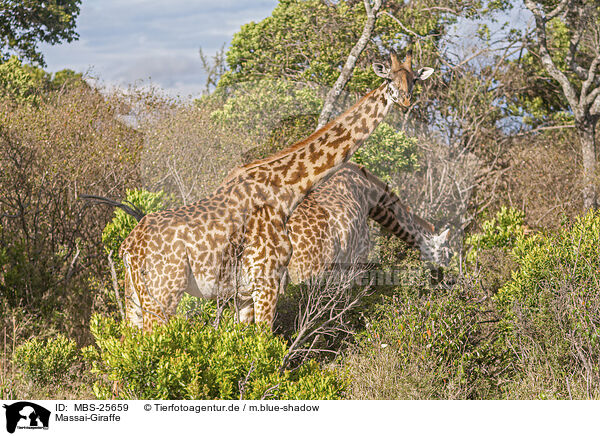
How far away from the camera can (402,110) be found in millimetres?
19219

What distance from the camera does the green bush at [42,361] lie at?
8.40 m

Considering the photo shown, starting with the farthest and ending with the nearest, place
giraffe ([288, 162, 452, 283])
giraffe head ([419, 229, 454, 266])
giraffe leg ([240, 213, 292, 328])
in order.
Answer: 1. giraffe head ([419, 229, 454, 266])
2. giraffe ([288, 162, 452, 283])
3. giraffe leg ([240, 213, 292, 328])

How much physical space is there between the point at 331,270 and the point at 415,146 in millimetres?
9054

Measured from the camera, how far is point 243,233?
765 centimetres

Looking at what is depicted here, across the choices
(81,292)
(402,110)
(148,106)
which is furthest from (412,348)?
(148,106)

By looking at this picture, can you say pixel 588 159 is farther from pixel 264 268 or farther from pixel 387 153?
pixel 264 268

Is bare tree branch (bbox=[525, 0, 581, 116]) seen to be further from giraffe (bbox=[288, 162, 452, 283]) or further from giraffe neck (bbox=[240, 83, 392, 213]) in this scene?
giraffe neck (bbox=[240, 83, 392, 213])

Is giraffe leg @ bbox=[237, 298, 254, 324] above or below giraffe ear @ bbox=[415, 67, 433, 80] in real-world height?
below

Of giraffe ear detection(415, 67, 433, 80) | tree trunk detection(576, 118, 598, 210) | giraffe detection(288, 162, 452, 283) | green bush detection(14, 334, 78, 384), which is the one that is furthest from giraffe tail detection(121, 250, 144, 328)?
tree trunk detection(576, 118, 598, 210)

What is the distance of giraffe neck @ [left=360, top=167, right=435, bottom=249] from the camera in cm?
1099

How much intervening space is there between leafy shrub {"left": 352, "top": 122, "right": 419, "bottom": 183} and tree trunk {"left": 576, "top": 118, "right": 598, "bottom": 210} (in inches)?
169

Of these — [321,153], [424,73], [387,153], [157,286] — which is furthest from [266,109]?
[157,286]
